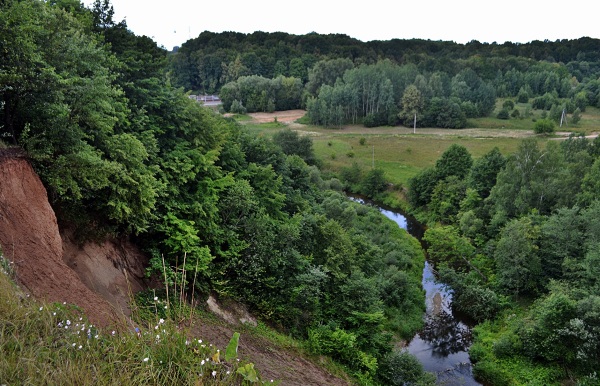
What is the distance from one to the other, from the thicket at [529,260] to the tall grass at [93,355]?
22363 mm

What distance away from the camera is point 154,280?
16094mm

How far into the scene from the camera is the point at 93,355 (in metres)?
6.24

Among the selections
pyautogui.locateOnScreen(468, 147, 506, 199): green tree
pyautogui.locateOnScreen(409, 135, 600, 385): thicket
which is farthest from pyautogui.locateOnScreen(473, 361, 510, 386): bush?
pyautogui.locateOnScreen(468, 147, 506, 199): green tree

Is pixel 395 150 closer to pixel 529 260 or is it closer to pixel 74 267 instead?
pixel 529 260

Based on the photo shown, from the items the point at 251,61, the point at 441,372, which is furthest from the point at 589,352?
the point at 251,61

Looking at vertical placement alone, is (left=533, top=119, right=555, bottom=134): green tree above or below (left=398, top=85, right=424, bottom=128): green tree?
below

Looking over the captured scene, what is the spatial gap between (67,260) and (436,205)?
139 ft

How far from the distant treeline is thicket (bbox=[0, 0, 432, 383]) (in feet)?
200

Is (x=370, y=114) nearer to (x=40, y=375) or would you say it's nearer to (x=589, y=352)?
(x=589, y=352)

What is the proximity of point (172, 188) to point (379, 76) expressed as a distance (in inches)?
3588

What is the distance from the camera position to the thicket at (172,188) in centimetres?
1329

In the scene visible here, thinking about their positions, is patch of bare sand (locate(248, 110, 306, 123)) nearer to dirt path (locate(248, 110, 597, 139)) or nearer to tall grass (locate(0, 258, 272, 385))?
dirt path (locate(248, 110, 597, 139))

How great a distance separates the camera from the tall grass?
18.6 ft

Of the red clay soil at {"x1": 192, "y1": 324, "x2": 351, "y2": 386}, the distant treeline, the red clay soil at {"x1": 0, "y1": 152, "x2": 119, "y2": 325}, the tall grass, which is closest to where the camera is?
the tall grass
